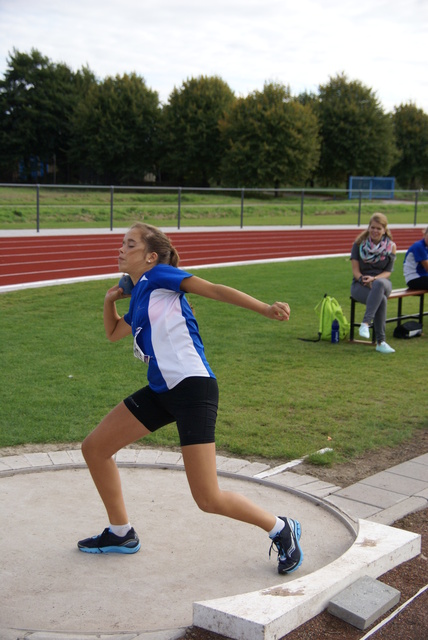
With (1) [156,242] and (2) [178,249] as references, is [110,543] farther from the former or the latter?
(2) [178,249]

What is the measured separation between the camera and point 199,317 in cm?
1056

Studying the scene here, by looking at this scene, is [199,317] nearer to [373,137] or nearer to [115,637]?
[115,637]

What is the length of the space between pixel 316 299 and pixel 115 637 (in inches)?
390

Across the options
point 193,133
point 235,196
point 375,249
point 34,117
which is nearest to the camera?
point 375,249

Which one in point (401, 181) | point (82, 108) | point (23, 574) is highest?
point (82, 108)

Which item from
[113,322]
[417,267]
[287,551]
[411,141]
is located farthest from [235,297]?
[411,141]

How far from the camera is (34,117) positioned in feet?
221

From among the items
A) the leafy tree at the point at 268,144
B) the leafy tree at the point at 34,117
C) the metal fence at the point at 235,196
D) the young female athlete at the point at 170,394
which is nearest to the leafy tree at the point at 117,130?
the leafy tree at the point at 34,117

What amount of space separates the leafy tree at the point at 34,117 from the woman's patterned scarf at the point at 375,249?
62142 mm

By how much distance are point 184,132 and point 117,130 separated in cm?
579

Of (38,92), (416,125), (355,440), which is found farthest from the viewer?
(416,125)

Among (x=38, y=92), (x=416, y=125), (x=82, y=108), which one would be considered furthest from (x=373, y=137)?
(x=38, y=92)

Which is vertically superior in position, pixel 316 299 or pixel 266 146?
pixel 266 146

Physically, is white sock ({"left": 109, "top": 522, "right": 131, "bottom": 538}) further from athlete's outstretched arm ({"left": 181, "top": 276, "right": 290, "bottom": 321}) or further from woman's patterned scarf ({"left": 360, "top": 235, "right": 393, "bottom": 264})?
woman's patterned scarf ({"left": 360, "top": 235, "right": 393, "bottom": 264})
